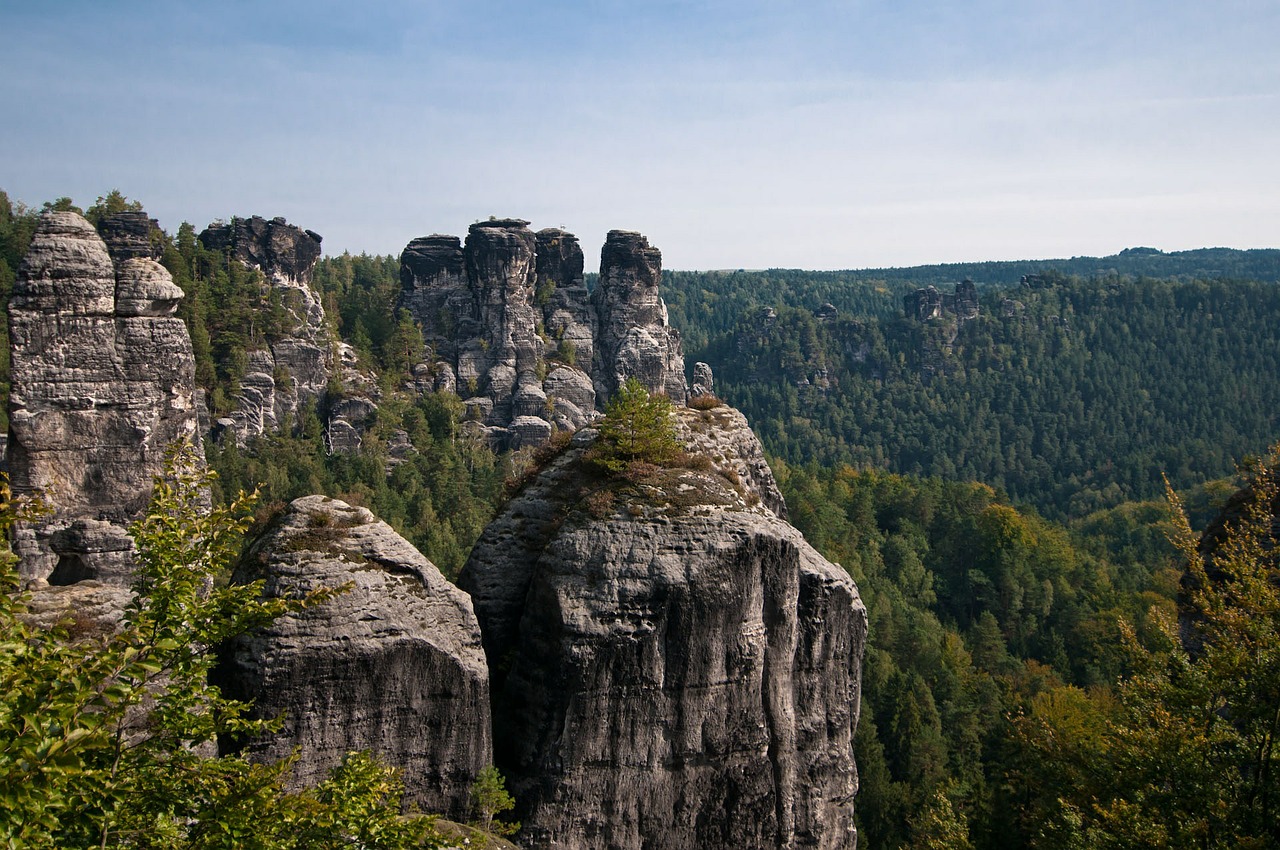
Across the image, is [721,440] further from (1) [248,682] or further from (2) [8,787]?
(2) [8,787]

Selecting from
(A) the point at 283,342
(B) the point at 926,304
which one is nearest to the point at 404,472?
(A) the point at 283,342

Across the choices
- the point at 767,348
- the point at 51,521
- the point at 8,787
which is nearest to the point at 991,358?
the point at 767,348

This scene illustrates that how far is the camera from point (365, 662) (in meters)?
16.4

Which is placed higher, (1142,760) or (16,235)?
(16,235)

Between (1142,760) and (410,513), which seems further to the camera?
(410,513)

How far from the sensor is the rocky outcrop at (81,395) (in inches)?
1275

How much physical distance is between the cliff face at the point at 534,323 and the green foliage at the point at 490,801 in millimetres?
70983

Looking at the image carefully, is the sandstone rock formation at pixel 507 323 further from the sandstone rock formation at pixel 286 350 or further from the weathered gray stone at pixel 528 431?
the sandstone rock formation at pixel 286 350

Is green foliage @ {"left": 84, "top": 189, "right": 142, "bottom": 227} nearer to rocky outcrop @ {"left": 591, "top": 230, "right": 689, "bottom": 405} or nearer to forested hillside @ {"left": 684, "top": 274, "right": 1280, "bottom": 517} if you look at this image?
rocky outcrop @ {"left": 591, "top": 230, "right": 689, "bottom": 405}

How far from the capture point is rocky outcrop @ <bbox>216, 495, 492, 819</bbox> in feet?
52.4

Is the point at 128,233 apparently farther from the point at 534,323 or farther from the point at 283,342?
the point at 534,323

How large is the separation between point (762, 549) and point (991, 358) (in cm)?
16913

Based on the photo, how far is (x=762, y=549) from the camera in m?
18.8

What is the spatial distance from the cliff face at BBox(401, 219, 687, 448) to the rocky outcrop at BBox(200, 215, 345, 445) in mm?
9943
